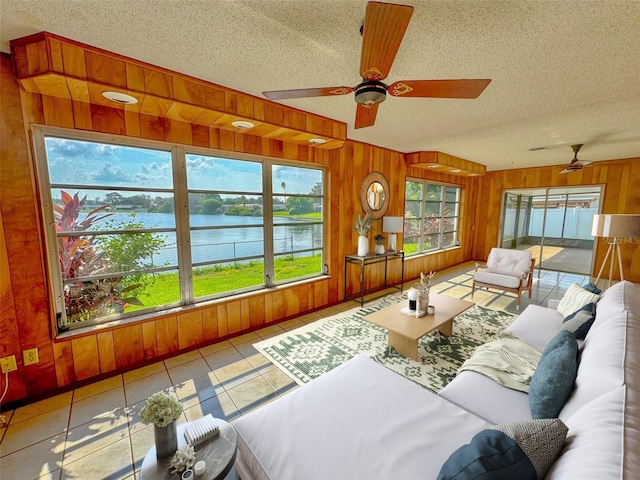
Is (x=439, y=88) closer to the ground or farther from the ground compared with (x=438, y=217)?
farther from the ground

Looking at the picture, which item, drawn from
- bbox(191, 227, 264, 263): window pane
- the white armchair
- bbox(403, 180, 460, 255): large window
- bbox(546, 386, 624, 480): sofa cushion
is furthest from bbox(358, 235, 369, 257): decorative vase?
bbox(546, 386, 624, 480): sofa cushion

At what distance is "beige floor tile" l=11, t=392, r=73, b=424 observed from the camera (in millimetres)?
1969

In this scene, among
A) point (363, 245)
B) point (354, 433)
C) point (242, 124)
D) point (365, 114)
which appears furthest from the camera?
point (363, 245)

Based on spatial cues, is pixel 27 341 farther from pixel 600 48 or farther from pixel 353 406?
pixel 600 48

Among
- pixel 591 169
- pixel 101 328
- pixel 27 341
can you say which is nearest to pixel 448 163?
pixel 591 169

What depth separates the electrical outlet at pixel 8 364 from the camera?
197cm

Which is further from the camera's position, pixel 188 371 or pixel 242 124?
pixel 242 124

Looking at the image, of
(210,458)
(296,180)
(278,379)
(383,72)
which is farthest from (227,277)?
(383,72)

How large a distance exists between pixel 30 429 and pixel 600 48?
4.63m

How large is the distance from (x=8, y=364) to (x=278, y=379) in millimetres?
2026

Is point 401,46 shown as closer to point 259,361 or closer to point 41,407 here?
point 259,361

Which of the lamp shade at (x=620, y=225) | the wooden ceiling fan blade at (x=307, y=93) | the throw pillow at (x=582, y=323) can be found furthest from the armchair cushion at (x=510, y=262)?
the wooden ceiling fan blade at (x=307, y=93)

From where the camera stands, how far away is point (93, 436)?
1.83 metres

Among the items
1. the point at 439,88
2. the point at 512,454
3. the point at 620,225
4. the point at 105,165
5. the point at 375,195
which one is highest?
the point at 439,88
